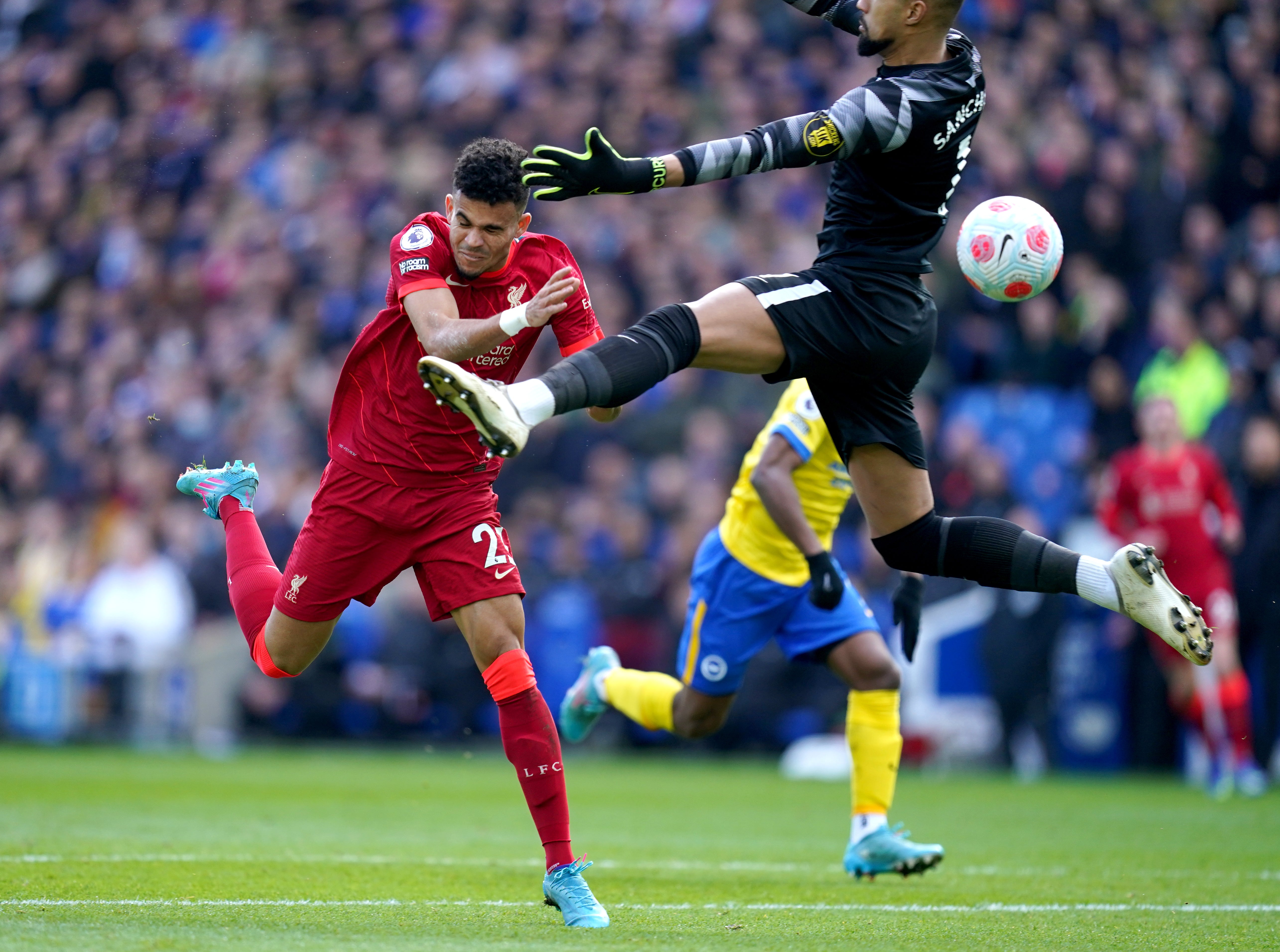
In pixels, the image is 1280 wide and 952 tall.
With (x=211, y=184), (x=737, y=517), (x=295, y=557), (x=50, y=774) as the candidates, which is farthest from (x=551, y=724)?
(x=211, y=184)

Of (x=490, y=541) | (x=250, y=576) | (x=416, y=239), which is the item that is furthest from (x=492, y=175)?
(x=250, y=576)

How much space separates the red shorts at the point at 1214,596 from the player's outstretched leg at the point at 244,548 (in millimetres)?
6689

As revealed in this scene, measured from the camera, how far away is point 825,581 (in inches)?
267

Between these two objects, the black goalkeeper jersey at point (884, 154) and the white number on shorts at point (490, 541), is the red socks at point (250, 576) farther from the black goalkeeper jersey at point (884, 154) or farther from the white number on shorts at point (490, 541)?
the black goalkeeper jersey at point (884, 154)

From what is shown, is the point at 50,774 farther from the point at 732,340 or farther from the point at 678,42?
the point at 678,42

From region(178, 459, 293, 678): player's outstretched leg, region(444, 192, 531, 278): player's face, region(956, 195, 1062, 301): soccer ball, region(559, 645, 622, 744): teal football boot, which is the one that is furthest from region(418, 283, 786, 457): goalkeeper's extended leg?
region(559, 645, 622, 744): teal football boot

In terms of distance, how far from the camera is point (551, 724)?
17.6 feet

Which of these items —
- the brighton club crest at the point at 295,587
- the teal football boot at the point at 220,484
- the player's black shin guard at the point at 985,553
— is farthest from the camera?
the teal football boot at the point at 220,484

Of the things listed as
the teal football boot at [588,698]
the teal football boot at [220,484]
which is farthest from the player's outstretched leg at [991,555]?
the teal football boot at [588,698]

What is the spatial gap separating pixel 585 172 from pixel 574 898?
224 centimetres

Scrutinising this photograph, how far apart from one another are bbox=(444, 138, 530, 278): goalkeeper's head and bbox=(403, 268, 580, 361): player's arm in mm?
184

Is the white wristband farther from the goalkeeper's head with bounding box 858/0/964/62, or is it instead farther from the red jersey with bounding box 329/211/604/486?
the goalkeeper's head with bounding box 858/0/964/62

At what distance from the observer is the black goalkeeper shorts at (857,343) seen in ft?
16.7

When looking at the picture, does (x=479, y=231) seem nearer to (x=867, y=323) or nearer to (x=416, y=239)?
(x=416, y=239)
